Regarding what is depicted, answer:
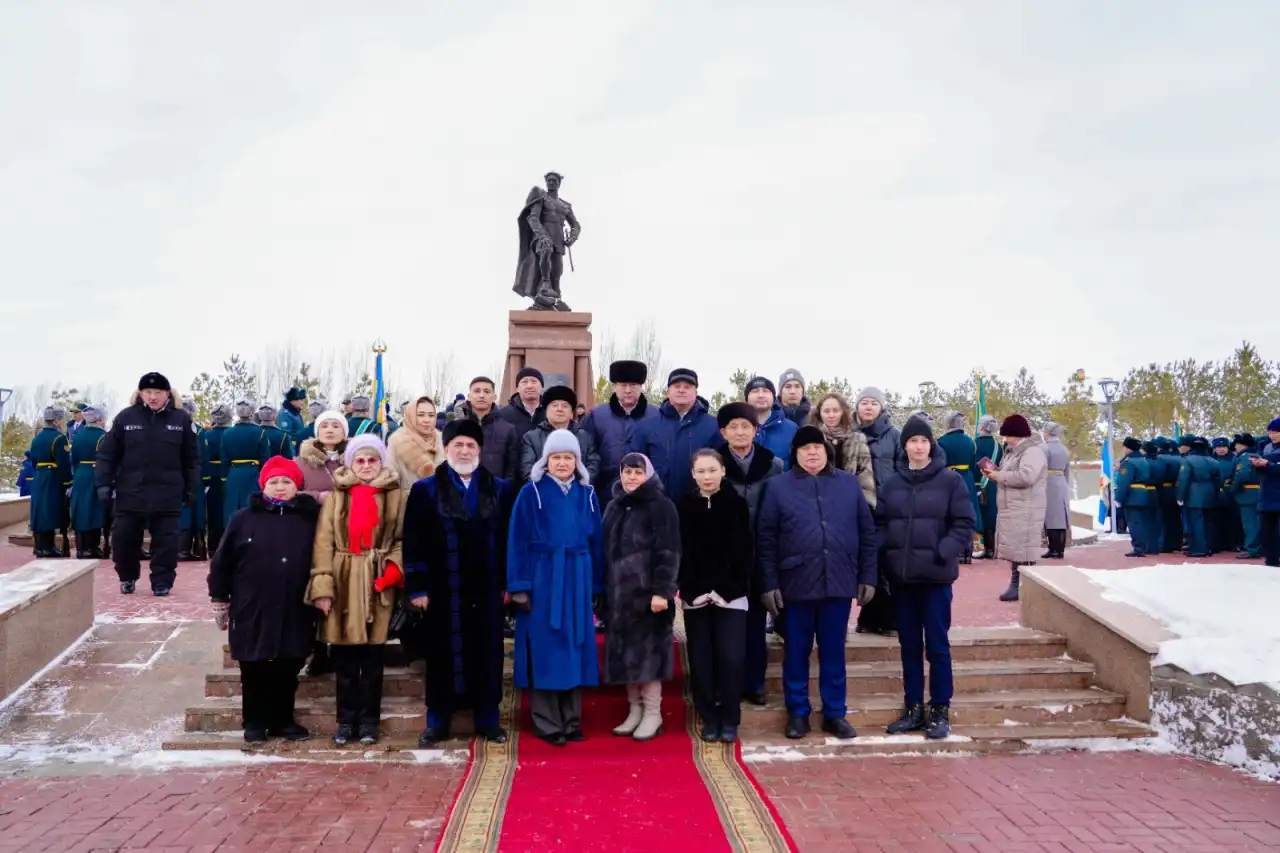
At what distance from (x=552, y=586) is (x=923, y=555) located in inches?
85.5

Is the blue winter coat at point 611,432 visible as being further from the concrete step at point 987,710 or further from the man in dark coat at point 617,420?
the concrete step at point 987,710

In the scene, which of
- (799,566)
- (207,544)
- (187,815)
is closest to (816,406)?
(799,566)

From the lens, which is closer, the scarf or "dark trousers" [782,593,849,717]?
the scarf

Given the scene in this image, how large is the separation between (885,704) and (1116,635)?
1.62 meters

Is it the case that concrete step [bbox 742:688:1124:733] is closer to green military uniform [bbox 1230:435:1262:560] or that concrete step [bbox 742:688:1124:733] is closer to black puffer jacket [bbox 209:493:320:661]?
black puffer jacket [bbox 209:493:320:661]

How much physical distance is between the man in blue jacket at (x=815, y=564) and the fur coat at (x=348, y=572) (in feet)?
7.13

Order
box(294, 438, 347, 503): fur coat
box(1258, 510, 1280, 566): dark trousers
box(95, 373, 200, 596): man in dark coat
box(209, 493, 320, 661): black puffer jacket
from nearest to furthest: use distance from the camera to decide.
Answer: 1. box(209, 493, 320, 661): black puffer jacket
2. box(294, 438, 347, 503): fur coat
3. box(95, 373, 200, 596): man in dark coat
4. box(1258, 510, 1280, 566): dark trousers

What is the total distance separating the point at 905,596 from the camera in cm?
563

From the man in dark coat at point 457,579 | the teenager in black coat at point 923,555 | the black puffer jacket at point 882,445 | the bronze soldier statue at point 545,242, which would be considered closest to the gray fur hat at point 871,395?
the black puffer jacket at point 882,445

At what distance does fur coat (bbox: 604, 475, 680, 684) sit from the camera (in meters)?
5.29

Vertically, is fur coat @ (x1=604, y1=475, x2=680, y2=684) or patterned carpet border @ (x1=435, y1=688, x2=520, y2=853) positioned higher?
fur coat @ (x1=604, y1=475, x2=680, y2=684)

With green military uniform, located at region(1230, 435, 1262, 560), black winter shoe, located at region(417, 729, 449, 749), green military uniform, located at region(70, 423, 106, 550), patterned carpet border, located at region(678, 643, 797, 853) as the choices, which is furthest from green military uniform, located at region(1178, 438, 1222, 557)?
green military uniform, located at region(70, 423, 106, 550)

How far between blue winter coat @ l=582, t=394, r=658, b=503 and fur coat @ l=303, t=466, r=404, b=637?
1492 millimetres

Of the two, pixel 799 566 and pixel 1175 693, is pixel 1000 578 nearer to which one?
pixel 1175 693
